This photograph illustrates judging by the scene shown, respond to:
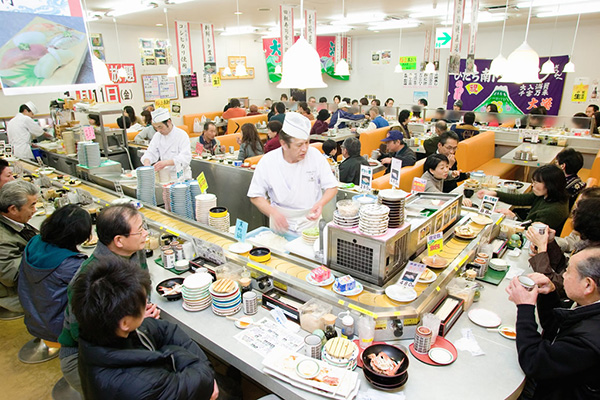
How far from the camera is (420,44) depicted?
14.0 meters

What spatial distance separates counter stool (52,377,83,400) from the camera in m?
2.85

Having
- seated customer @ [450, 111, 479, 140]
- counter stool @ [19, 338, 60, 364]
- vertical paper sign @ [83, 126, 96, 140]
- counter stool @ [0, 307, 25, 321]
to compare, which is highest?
vertical paper sign @ [83, 126, 96, 140]

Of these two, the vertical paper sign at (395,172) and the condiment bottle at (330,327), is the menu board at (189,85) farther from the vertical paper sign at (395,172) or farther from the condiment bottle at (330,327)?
the condiment bottle at (330,327)

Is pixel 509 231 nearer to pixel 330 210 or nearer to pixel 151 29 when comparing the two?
pixel 330 210

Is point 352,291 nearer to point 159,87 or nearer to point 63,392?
point 63,392

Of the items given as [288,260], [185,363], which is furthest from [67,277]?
[288,260]

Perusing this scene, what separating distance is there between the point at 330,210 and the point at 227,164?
2.25 metres

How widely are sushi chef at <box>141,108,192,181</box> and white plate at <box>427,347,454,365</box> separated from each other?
12.6ft

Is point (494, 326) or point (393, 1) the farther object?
point (393, 1)

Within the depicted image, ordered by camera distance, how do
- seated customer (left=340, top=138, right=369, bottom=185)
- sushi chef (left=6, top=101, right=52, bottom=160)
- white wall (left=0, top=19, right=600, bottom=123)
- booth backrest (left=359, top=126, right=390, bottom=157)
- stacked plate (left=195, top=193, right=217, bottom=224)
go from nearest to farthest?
stacked plate (left=195, top=193, right=217, bottom=224), seated customer (left=340, top=138, right=369, bottom=185), sushi chef (left=6, top=101, right=52, bottom=160), booth backrest (left=359, top=126, right=390, bottom=157), white wall (left=0, top=19, right=600, bottom=123)

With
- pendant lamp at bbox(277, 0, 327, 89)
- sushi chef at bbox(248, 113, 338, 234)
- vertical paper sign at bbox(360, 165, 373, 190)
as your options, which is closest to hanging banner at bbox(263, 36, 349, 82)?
vertical paper sign at bbox(360, 165, 373, 190)

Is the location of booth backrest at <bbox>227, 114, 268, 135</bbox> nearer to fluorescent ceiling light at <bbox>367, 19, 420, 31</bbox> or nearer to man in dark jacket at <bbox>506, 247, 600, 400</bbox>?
fluorescent ceiling light at <bbox>367, 19, 420, 31</bbox>

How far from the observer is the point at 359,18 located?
9906mm

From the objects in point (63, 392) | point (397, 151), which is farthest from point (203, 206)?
point (397, 151)
